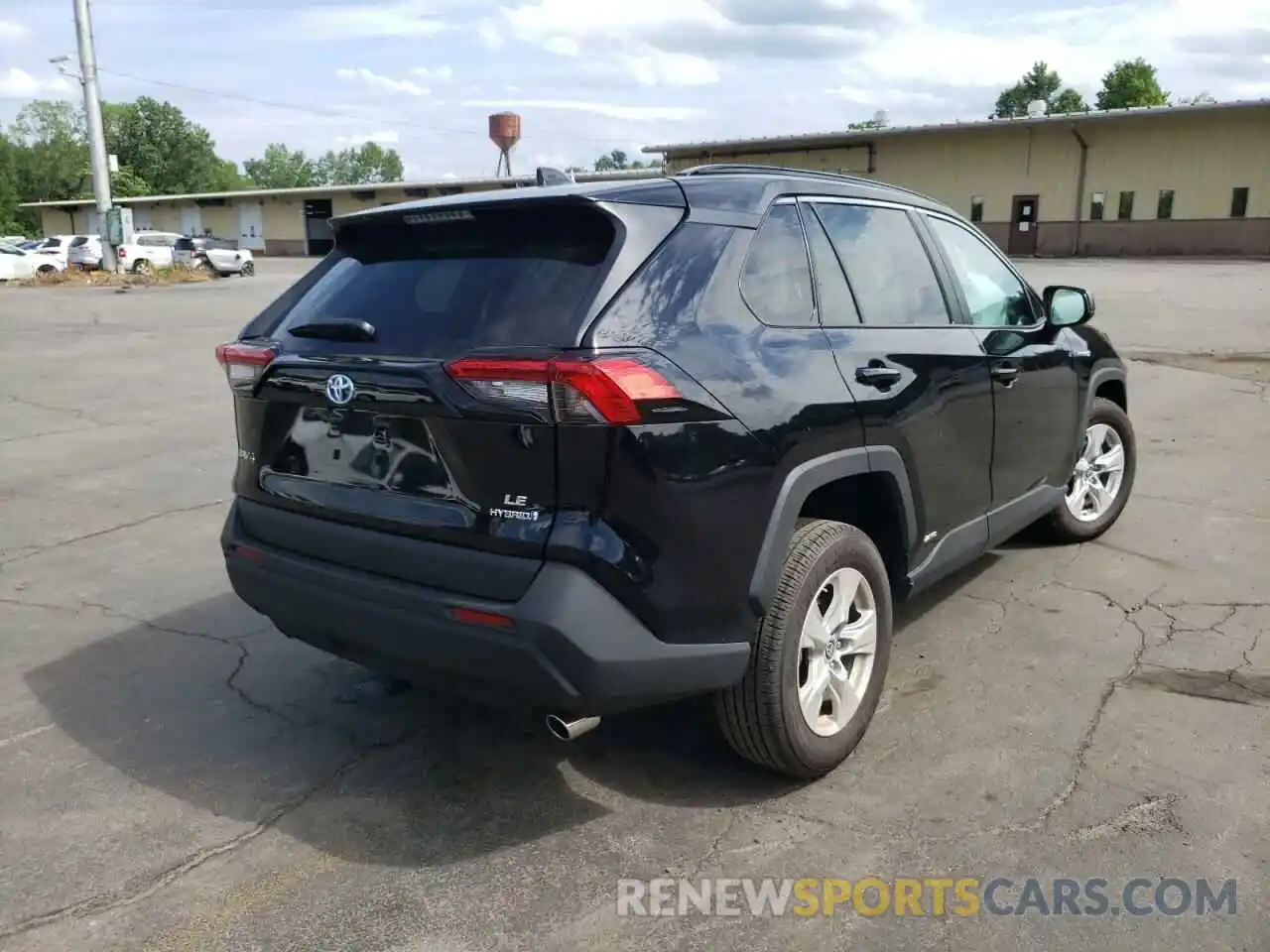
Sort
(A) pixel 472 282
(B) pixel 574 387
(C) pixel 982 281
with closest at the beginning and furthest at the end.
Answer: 1. (B) pixel 574 387
2. (A) pixel 472 282
3. (C) pixel 982 281

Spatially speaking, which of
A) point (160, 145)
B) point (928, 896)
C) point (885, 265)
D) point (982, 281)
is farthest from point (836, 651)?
point (160, 145)

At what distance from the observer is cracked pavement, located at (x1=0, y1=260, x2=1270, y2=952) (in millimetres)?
2588

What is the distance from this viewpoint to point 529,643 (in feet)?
8.39

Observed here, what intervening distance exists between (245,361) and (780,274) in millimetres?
1734

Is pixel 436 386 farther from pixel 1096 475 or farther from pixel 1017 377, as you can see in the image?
pixel 1096 475

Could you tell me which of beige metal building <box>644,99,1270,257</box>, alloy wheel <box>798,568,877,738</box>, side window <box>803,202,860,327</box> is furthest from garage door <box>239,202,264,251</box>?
alloy wheel <box>798,568,877,738</box>

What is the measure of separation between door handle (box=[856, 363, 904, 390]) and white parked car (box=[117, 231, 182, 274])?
114 feet

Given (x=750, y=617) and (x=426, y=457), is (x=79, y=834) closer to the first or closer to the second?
(x=426, y=457)

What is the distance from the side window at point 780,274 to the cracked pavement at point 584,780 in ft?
4.84

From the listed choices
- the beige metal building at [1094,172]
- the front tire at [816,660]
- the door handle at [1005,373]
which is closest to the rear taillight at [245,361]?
the front tire at [816,660]

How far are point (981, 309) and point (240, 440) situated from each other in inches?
118

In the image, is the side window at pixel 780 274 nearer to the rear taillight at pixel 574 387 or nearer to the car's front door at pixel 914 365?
the car's front door at pixel 914 365

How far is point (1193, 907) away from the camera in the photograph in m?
2.57

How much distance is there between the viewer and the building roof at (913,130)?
117ft
